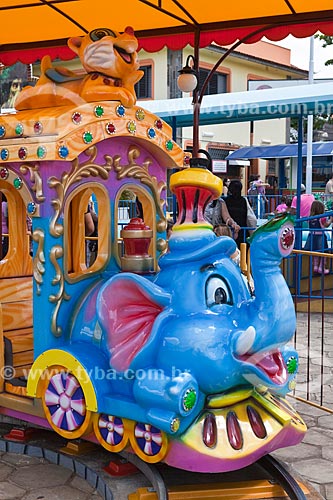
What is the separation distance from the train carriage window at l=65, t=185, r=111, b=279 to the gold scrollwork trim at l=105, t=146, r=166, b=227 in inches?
6.4

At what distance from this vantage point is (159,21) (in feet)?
17.3

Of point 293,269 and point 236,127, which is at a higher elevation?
point 236,127

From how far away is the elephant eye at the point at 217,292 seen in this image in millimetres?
3083

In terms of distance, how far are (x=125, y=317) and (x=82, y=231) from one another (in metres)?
1.18

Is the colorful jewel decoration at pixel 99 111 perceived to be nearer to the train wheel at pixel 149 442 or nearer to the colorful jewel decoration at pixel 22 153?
the colorful jewel decoration at pixel 22 153

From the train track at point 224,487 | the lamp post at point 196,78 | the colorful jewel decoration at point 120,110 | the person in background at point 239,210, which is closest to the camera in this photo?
the train track at point 224,487

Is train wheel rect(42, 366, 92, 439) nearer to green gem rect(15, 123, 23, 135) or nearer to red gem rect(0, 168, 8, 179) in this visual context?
red gem rect(0, 168, 8, 179)

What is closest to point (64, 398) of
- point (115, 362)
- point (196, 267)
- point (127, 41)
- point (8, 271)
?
point (115, 362)

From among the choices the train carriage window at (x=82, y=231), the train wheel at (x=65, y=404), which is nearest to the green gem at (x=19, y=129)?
the train carriage window at (x=82, y=231)

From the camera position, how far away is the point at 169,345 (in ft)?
9.82

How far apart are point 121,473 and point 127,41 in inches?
92.8

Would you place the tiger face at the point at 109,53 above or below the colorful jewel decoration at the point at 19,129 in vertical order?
above

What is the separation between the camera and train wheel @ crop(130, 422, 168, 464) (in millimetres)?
2965

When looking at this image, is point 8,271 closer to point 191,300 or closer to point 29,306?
point 29,306
